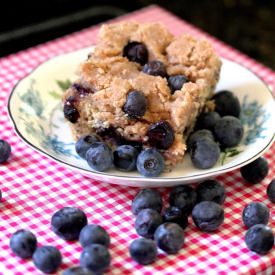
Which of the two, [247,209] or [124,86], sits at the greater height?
[124,86]

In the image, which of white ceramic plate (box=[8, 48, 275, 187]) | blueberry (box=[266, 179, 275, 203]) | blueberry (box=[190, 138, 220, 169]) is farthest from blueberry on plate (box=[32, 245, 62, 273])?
blueberry (box=[266, 179, 275, 203])

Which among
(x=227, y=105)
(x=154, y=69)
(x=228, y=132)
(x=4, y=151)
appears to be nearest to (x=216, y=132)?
(x=228, y=132)

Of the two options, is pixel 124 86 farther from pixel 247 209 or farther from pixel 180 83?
pixel 247 209

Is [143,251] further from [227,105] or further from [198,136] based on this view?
[227,105]

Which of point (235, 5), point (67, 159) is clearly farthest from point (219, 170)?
point (235, 5)

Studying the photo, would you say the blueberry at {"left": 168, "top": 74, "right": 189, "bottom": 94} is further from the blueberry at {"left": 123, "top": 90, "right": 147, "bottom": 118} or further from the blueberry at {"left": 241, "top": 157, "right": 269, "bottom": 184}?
the blueberry at {"left": 241, "top": 157, "right": 269, "bottom": 184}

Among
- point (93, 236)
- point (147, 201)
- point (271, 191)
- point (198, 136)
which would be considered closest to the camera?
point (93, 236)
